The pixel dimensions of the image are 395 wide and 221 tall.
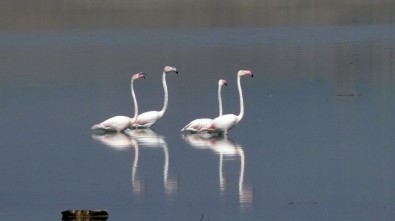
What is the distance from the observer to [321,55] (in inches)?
1006

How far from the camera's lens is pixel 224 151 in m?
12.4

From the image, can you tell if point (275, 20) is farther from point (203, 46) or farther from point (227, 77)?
point (227, 77)

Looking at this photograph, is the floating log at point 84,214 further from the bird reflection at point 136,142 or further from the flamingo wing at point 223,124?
the flamingo wing at point 223,124

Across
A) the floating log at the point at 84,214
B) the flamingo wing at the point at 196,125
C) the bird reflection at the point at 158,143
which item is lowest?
the floating log at the point at 84,214

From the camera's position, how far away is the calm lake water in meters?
9.66

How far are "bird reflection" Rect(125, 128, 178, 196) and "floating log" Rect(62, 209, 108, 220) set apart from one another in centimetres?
128

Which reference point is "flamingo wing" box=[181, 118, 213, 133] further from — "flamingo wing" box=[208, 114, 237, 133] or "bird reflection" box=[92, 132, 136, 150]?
"bird reflection" box=[92, 132, 136, 150]

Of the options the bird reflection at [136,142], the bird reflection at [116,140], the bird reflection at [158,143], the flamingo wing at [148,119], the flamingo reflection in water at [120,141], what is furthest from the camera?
the flamingo wing at [148,119]

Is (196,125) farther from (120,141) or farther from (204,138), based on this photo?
(120,141)

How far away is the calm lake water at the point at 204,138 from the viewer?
31.7 feet

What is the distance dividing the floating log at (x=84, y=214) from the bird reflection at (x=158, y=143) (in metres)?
1.28

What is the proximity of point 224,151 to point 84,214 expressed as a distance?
3.84 metres

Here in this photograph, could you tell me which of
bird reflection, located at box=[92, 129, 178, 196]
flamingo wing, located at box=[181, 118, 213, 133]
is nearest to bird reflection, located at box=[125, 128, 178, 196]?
bird reflection, located at box=[92, 129, 178, 196]

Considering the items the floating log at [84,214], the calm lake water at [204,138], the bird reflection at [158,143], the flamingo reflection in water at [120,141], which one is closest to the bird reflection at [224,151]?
the calm lake water at [204,138]
